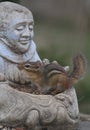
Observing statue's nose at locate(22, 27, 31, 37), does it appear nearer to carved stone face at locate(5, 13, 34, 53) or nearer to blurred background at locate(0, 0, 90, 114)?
carved stone face at locate(5, 13, 34, 53)

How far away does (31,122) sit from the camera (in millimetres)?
3062

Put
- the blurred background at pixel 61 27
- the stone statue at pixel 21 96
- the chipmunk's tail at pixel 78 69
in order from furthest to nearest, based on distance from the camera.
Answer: the blurred background at pixel 61 27
the chipmunk's tail at pixel 78 69
the stone statue at pixel 21 96

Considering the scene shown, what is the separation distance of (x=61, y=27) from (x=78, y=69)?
22.5ft

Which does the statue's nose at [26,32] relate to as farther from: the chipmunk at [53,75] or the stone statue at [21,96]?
the chipmunk at [53,75]

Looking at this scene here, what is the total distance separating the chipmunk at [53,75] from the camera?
3148 mm

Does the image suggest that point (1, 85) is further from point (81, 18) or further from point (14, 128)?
point (81, 18)

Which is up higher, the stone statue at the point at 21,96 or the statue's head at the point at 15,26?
the statue's head at the point at 15,26

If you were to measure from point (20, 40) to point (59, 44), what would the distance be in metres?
5.63

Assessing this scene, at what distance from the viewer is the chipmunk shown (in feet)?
10.3

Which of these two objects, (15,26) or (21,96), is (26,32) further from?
(21,96)

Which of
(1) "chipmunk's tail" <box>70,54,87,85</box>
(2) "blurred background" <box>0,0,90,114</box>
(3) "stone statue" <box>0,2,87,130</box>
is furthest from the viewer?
(2) "blurred background" <box>0,0,90,114</box>

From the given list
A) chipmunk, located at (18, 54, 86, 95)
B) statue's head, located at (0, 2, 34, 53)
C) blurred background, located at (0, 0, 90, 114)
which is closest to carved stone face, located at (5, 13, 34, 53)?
statue's head, located at (0, 2, 34, 53)

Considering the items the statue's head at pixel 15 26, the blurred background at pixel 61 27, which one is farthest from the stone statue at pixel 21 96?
the blurred background at pixel 61 27

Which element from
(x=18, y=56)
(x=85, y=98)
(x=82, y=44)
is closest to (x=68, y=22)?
(x=82, y=44)
